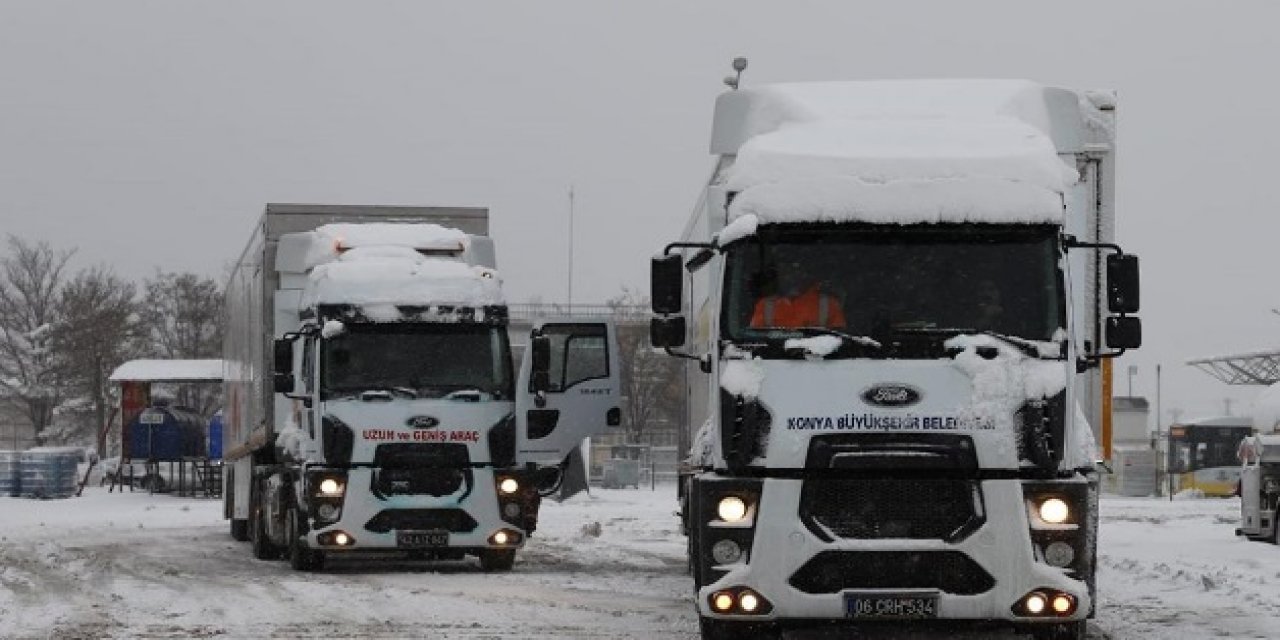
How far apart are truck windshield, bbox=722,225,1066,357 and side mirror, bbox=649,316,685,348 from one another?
1.72ft

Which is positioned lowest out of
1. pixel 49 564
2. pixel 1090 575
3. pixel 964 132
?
pixel 49 564

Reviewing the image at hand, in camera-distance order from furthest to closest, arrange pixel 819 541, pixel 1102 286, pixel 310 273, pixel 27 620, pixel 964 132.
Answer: pixel 310 273, pixel 27 620, pixel 1102 286, pixel 964 132, pixel 819 541

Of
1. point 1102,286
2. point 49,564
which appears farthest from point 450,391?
point 1102,286

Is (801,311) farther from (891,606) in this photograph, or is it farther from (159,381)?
(159,381)

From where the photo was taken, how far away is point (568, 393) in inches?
955

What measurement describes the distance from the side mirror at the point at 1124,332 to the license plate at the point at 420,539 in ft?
37.6

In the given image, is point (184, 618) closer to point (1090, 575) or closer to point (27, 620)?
point (27, 620)

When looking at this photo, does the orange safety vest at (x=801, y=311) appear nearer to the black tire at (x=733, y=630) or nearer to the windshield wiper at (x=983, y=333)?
the windshield wiper at (x=983, y=333)

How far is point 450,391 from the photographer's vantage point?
23578mm

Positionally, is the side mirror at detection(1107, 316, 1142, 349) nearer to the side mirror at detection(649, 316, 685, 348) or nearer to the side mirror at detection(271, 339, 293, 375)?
the side mirror at detection(649, 316, 685, 348)

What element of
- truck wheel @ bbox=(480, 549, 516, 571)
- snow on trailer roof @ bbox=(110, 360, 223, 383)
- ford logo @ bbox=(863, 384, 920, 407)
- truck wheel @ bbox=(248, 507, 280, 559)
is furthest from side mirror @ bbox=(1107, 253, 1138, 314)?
snow on trailer roof @ bbox=(110, 360, 223, 383)

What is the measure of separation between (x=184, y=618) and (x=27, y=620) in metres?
1.25

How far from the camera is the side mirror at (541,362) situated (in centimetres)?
2311

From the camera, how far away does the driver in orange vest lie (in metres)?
13.1
